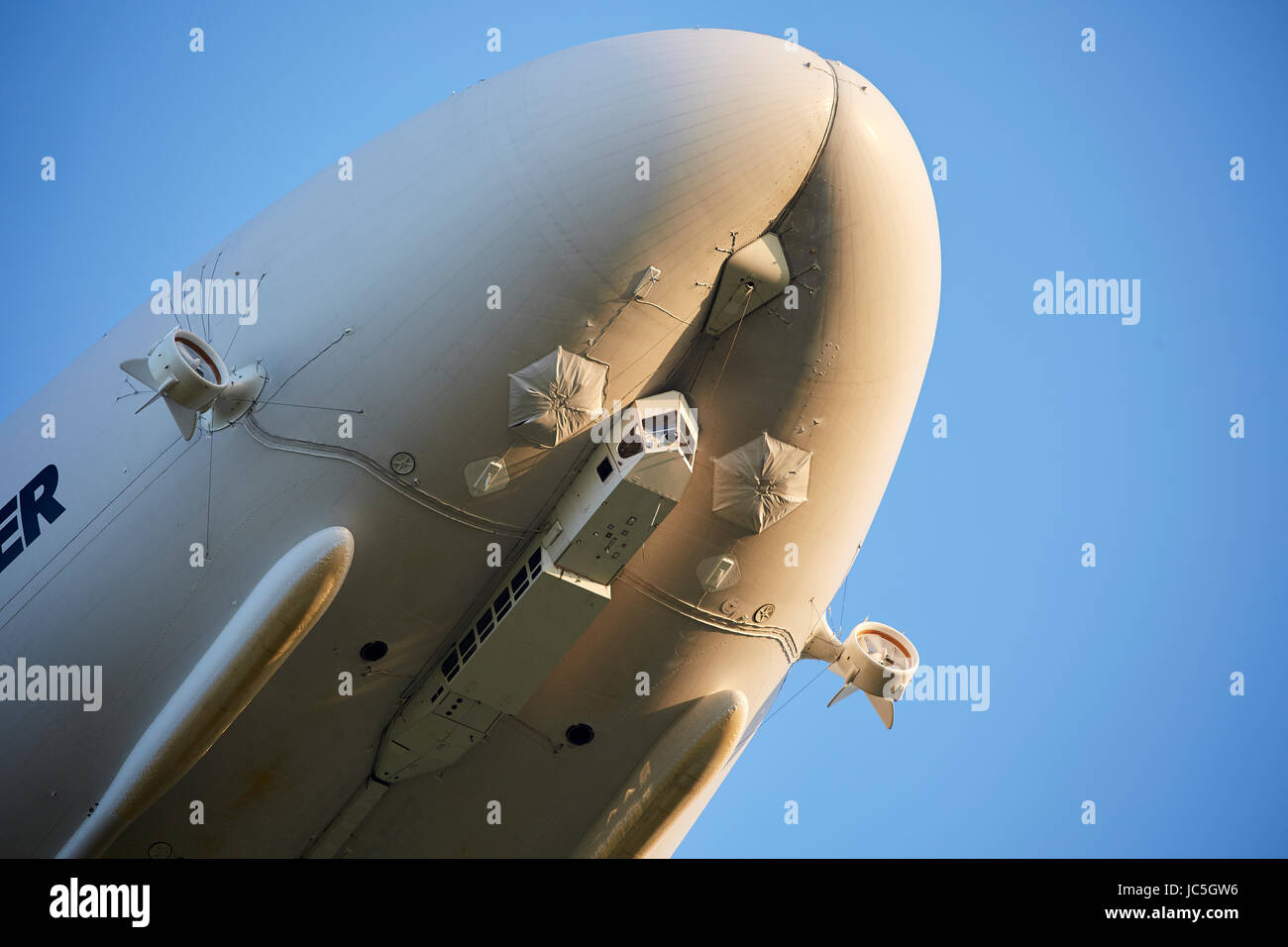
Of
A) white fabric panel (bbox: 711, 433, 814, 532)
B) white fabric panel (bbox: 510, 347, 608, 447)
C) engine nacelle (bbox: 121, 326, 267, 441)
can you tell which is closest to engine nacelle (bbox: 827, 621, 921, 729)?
white fabric panel (bbox: 711, 433, 814, 532)

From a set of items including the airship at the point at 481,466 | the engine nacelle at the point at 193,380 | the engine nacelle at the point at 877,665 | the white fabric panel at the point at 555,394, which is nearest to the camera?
the engine nacelle at the point at 193,380

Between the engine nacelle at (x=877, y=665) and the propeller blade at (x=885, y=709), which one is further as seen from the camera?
the propeller blade at (x=885, y=709)

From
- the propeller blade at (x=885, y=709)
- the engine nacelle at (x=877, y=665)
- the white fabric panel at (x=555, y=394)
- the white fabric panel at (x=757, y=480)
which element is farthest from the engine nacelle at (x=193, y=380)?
the propeller blade at (x=885, y=709)

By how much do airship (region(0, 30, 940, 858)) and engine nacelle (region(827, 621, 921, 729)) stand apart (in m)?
2.01

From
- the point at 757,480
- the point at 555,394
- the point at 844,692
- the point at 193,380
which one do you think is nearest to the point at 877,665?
the point at 844,692

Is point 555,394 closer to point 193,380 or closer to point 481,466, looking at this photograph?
point 481,466

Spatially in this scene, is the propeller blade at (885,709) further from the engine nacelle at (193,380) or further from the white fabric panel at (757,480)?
the engine nacelle at (193,380)

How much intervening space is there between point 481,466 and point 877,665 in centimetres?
710

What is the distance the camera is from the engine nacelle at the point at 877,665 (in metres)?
21.3

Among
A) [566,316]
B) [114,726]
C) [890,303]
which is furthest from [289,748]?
[890,303]

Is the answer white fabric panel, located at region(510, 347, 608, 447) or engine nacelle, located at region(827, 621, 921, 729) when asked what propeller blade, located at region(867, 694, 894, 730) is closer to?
engine nacelle, located at region(827, 621, 921, 729)

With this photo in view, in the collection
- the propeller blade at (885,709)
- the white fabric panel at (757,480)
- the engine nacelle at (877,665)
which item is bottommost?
the propeller blade at (885,709)

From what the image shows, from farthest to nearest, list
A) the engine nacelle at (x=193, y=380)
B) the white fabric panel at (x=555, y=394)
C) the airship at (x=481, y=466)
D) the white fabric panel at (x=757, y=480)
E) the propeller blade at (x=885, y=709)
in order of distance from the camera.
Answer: the propeller blade at (x=885, y=709) < the white fabric panel at (x=757, y=480) < the airship at (x=481, y=466) < the white fabric panel at (x=555, y=394) < the engine nacelle at (x=193, y=380)

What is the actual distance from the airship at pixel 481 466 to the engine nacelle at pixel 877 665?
6.60 ft
